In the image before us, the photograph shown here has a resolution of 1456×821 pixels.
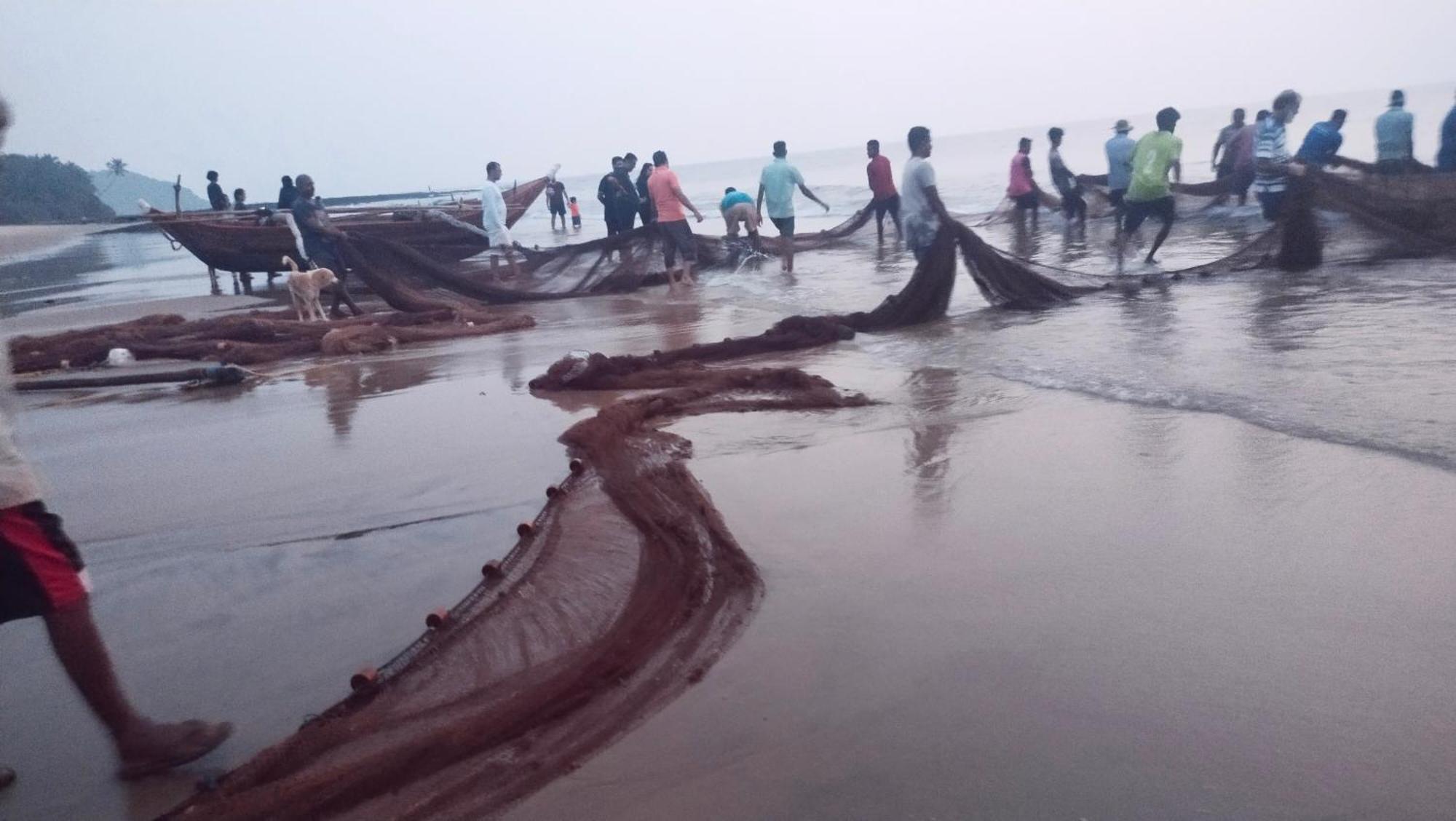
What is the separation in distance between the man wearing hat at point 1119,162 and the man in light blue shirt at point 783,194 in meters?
3.98

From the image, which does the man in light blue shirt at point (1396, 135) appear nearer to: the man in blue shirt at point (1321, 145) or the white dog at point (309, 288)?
the man in blue shirt at point (1321, 145)

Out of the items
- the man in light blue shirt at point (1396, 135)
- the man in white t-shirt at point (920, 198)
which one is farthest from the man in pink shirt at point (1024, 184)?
the man in white t-shirt at point (920, 198)

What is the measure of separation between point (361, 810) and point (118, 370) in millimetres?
7886

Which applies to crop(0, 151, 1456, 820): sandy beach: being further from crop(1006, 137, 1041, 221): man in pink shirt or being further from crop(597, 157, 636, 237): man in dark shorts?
crop(597, 157, 636, 237): man in dark shorts

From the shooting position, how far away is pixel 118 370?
8.65m

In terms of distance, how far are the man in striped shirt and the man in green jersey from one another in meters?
1.04

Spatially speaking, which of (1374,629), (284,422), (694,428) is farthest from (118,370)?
(1374,629)

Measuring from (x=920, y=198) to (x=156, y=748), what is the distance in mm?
8083

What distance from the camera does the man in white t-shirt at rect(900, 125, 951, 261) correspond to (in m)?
9.27

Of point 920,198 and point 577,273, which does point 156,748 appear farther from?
point 577,273

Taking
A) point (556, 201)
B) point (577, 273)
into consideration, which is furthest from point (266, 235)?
point (556, 201)

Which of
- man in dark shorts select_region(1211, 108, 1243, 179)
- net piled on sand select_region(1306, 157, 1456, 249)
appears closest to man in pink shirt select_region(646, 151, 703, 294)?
net piled on sand select_region(1306, 157, 1456, 249)

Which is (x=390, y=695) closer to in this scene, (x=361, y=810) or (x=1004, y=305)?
(x=361, y=810)

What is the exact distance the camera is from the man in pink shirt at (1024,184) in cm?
1644
